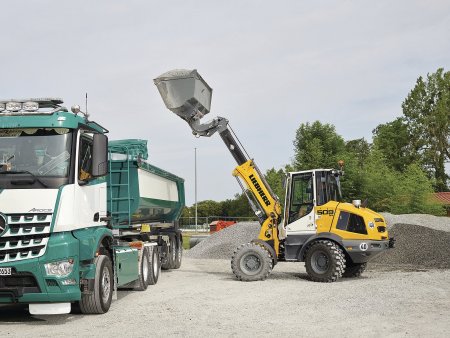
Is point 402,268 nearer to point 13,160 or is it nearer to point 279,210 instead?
point 279,210

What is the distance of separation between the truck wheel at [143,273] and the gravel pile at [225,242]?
38.1ft

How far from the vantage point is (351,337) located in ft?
26.0

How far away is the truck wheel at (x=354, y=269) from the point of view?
54.2 ft

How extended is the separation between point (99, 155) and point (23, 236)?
161 cm

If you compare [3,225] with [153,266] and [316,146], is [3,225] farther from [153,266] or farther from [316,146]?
[316,146]

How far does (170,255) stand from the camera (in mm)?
18688

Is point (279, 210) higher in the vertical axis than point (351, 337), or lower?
higher

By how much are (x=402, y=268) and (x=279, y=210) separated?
549cm

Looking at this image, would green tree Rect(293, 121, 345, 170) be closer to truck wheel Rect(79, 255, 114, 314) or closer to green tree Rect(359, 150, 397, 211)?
green tree Rect(359, 150, 397, 211)

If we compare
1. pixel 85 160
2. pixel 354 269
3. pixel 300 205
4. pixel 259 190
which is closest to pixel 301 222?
pixel 300 205

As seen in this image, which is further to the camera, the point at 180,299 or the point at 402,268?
the point at 402,268

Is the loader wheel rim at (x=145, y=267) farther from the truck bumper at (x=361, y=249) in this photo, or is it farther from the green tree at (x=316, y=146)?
the green tree at (x=316, y=146)

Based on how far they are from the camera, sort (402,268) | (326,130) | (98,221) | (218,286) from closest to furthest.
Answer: (98,221) < (218,286) < (402,268) < (326,130)

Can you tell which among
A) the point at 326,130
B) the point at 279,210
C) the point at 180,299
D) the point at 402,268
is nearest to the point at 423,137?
the point at 326,130
